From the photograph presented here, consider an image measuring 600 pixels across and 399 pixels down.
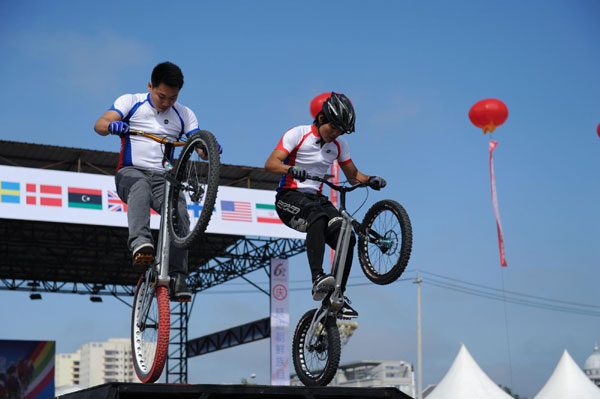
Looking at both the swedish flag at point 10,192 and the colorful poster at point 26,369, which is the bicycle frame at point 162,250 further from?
the colorful poster at point 26,369

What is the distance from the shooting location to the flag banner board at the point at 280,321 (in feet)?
74.6

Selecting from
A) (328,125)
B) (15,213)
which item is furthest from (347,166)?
(15,213)

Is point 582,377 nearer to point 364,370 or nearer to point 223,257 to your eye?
point 223,257

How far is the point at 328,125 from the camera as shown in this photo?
621 cm

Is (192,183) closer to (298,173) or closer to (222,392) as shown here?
(298,173)

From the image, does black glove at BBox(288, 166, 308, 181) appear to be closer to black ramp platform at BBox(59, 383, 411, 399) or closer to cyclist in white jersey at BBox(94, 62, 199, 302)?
cyclist in white jersey at BBox(94, 62, 199, 302)

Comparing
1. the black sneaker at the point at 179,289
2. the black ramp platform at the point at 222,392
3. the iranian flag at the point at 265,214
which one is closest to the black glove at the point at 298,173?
the black sneaker at the point at 179,289

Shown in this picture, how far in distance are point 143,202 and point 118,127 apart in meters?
0.59

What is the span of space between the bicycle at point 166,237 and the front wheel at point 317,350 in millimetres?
1292

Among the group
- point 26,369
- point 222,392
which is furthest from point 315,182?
point 26,369

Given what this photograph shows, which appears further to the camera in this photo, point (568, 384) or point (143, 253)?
point (568, 384)

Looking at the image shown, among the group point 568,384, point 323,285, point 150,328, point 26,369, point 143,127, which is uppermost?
point 143,127

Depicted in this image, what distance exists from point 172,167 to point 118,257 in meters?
24.4

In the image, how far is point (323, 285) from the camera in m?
5.93
